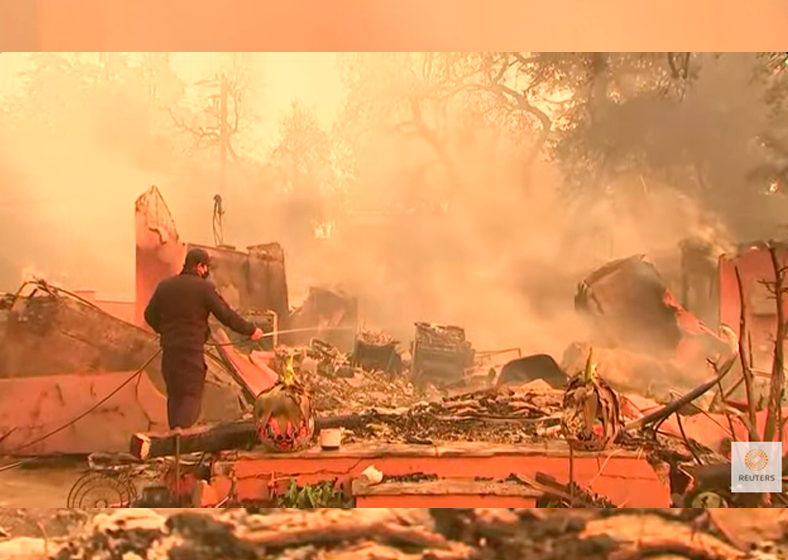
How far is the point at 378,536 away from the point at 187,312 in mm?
615

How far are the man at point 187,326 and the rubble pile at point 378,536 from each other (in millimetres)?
232

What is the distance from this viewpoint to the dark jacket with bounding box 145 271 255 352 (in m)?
2.16

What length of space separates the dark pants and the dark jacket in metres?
0.02

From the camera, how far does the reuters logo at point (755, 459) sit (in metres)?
2.16

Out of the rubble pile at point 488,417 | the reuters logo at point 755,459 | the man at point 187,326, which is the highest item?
the man at point 187,326

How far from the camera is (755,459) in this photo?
2164 mm

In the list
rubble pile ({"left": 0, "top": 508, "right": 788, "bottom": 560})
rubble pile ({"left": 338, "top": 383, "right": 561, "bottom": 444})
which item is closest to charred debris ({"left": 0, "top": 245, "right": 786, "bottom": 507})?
rubble pile ({"left": 338, "top": 383, "right": 561, "bottom": 444})

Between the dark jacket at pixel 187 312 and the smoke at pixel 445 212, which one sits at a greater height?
the smoke at pixel 445 212

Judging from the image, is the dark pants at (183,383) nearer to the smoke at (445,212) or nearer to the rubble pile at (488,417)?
the smoke at (445,212)

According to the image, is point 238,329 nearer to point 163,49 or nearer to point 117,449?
point 117,449

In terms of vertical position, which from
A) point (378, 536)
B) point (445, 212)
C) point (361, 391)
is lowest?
point (378, 536)

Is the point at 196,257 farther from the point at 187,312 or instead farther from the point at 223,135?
the point at 223,135

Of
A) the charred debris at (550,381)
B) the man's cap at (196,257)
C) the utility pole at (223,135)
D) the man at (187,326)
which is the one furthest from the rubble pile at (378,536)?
the utility pole at (223,135)

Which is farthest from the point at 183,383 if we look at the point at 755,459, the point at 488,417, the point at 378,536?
the point at 755,459
